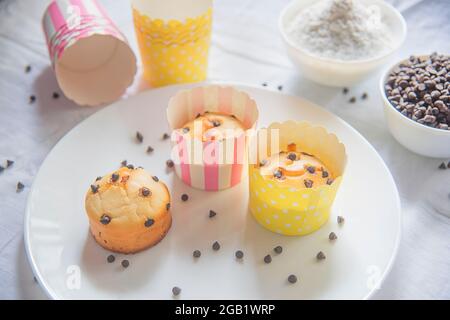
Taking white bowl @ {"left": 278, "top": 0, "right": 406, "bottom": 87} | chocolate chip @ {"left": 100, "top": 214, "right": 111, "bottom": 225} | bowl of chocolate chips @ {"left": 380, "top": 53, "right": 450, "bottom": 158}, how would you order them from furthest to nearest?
white bowl @ {"left": 278, "top": 0, "right": 406, "bottom": 87}, bowl of chocolate chips @ {"left": 380, "top": 53, "right": 450, "bottom": 158}, chocolate chip @ {"left": 100, "top": 214, "right": 111, "bottom": 225}

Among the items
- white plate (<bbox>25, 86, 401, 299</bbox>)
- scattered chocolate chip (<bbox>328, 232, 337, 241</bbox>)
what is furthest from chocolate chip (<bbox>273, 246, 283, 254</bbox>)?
scattered chocolate chip (<bbox>328, 232, 337, 241</bbox>)

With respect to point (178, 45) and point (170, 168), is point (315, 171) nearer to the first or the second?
point (170, 168)

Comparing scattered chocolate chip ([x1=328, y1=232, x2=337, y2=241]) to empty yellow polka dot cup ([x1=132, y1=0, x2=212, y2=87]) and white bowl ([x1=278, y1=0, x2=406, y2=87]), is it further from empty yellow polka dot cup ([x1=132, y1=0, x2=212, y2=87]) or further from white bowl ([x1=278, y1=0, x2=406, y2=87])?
empty yellow polka dot cup ([x1=132, y1=0, x2=212, y2=87])

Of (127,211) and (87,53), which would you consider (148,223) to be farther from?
(87,53)

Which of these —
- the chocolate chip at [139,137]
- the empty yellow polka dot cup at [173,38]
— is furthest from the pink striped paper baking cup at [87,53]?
the chocolate chip at [139,137]

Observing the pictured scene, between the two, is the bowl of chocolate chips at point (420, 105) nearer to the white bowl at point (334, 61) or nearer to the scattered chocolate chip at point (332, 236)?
the white bowl at point (334, 61)

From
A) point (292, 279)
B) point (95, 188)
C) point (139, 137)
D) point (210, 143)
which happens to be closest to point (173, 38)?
point (139, 137)
